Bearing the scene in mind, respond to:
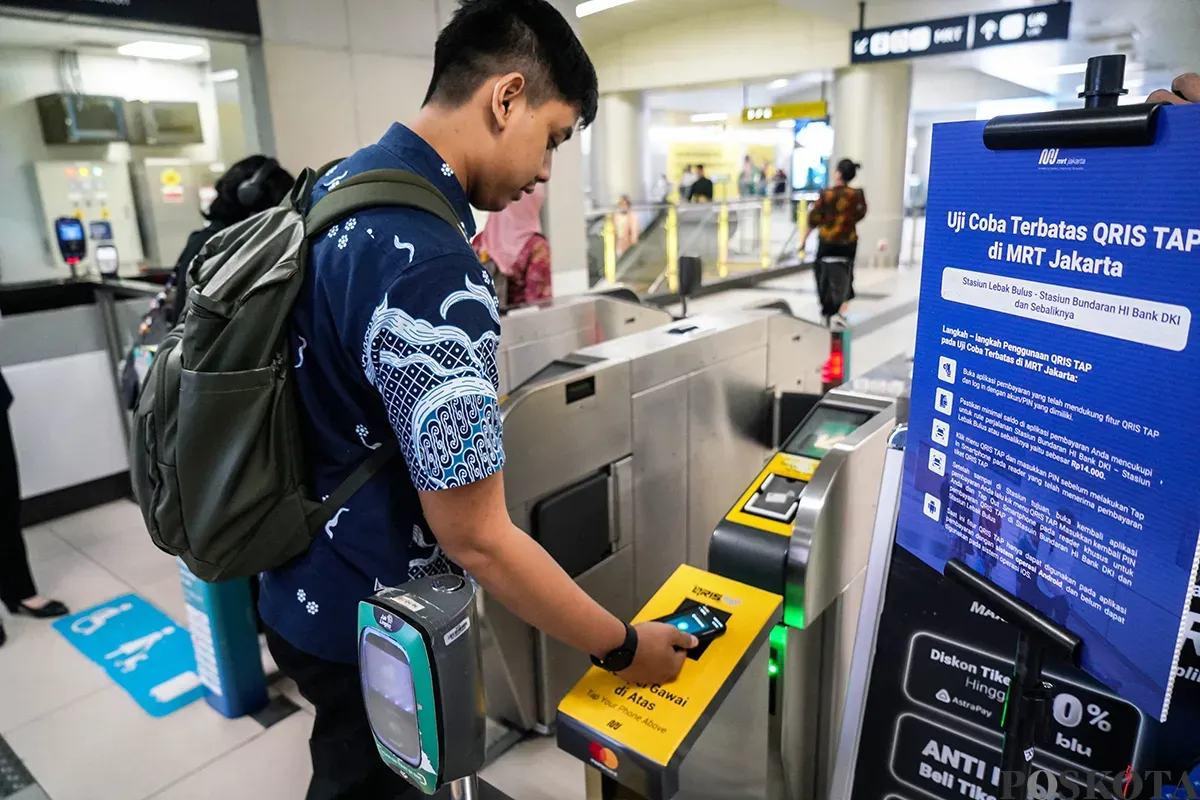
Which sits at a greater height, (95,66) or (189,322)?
(95,66)

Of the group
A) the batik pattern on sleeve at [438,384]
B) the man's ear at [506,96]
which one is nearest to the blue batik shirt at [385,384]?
the batik pattern on sleeve at [438,384]

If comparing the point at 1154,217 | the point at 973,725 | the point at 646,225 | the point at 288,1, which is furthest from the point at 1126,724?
the point at 646,225

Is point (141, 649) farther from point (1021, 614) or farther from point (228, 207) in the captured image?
point (1021, 614)

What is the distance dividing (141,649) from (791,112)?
11.1 m

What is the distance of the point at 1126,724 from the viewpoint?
1097mm

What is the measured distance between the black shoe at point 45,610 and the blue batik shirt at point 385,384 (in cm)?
231

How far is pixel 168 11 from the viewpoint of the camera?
145 inches

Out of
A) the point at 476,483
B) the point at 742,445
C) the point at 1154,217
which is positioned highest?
the point at 1154,217

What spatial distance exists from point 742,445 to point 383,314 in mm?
2025

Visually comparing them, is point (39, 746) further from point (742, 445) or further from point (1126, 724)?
point (1126, 724)

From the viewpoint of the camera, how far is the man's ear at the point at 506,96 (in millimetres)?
1085

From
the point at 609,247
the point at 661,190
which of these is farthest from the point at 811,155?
the point at 661,190

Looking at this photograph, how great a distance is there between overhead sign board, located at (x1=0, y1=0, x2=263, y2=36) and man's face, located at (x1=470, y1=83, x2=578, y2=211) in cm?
327

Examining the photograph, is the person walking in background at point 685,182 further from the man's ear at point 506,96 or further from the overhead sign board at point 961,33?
the man's ear at point 506,96
